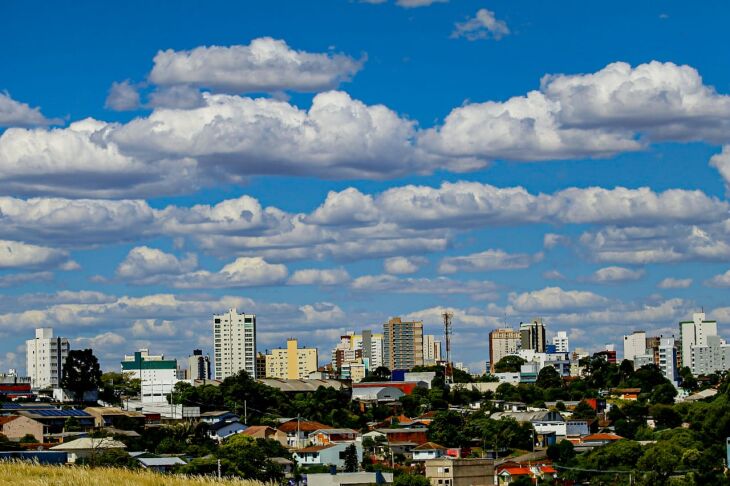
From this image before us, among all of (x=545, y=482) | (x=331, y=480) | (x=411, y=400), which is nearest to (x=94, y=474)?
(x=331, y=480)

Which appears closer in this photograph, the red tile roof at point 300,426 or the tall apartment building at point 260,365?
the red tile roof at point 300,426

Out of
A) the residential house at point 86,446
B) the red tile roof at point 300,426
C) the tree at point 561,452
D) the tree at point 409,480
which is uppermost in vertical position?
the residential house at point 86,446

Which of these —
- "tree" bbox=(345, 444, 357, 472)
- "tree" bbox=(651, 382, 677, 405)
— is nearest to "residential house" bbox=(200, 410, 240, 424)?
"tree" bbox=(345, 444, 357, 472)

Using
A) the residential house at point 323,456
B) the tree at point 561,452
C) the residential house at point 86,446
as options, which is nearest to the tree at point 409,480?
the residential house at point 323,456

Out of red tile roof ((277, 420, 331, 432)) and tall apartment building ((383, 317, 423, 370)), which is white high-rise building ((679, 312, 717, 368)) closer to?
tall apartment building ((383, 317, 423, 370))

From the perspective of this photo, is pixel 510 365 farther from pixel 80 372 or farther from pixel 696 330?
pixel 80 372

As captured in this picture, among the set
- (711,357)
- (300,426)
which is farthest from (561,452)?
(711,357)

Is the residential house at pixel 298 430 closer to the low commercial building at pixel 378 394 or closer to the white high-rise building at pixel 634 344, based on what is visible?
the low commercial building at pixel 378 394
